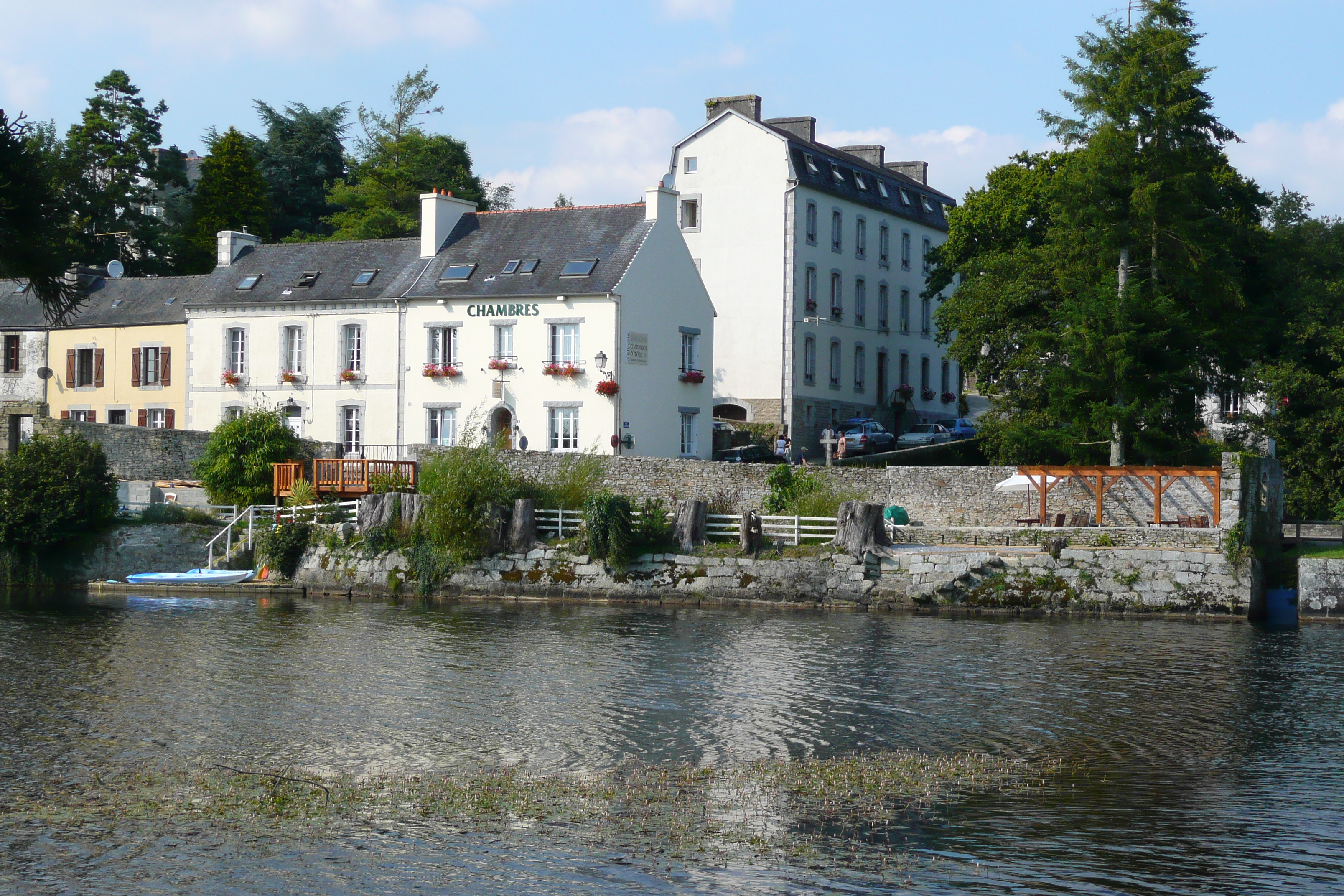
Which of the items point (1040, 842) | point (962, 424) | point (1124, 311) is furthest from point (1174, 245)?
point (1040, 842)

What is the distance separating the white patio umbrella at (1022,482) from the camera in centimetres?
3186

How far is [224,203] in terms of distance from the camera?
60688mm

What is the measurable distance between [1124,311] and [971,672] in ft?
46.7

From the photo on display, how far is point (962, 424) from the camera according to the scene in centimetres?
5303

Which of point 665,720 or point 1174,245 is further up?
point 1174,245

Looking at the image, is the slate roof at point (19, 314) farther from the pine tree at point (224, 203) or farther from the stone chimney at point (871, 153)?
the stone chimney at point (871, 153)

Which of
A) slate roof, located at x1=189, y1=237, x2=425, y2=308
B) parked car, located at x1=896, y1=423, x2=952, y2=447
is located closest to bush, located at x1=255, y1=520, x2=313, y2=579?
slate roof, located at x1=189, y1=237, x2=425, y2=308

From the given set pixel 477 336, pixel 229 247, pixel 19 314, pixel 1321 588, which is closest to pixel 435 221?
pixel 477 336

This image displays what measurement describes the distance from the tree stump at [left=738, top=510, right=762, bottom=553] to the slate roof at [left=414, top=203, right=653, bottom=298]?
37.9 feet

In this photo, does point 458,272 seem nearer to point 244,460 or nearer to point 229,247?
point 244,460

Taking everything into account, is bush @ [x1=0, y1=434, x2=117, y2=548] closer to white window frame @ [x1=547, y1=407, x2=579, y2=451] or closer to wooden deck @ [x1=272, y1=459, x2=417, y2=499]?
wooden deck @ [x1=272, y1=459, x2=417, y2=499]

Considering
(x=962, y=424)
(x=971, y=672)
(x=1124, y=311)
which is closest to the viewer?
(x=971, y=672)

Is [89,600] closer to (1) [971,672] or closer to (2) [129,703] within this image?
(2) [129,703]

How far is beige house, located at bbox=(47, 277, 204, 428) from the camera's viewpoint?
1836 inches
